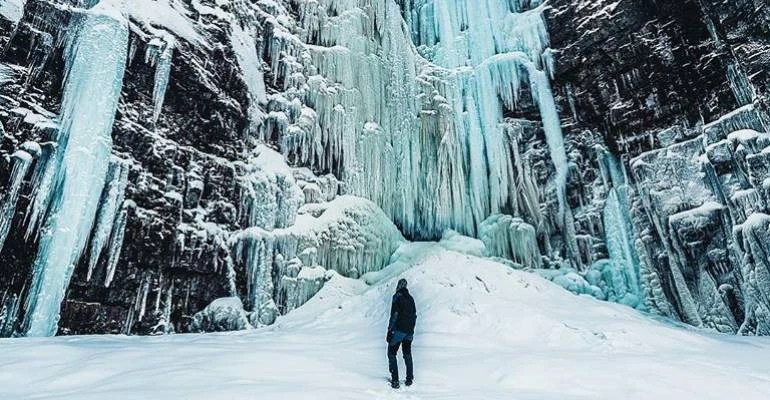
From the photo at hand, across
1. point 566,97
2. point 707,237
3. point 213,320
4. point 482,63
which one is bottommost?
point 213,320

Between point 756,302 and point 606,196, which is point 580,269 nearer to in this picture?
point 606,196

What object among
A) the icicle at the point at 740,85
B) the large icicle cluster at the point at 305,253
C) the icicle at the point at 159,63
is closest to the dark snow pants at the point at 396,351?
the large icicle cluster at the point at 305,253

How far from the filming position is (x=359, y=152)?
16.9m

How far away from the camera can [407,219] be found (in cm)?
1809

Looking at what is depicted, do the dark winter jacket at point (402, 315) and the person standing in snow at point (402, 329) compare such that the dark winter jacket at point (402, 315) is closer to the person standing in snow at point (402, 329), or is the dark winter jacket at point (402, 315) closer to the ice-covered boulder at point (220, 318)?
the person standing in snow at point (402, 329)

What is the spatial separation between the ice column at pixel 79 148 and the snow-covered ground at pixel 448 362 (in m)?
4.00

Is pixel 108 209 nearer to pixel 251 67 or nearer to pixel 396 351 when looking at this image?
pixel 251 67

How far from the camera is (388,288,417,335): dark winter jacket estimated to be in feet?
15.6

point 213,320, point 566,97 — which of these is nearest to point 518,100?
point 566,97

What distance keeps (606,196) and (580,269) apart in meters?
2.91

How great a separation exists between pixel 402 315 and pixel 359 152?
41.1 feet

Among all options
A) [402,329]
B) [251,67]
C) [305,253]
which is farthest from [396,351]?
[251,67]

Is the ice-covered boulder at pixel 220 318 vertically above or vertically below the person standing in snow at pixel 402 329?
above

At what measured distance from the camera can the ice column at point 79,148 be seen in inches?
409
